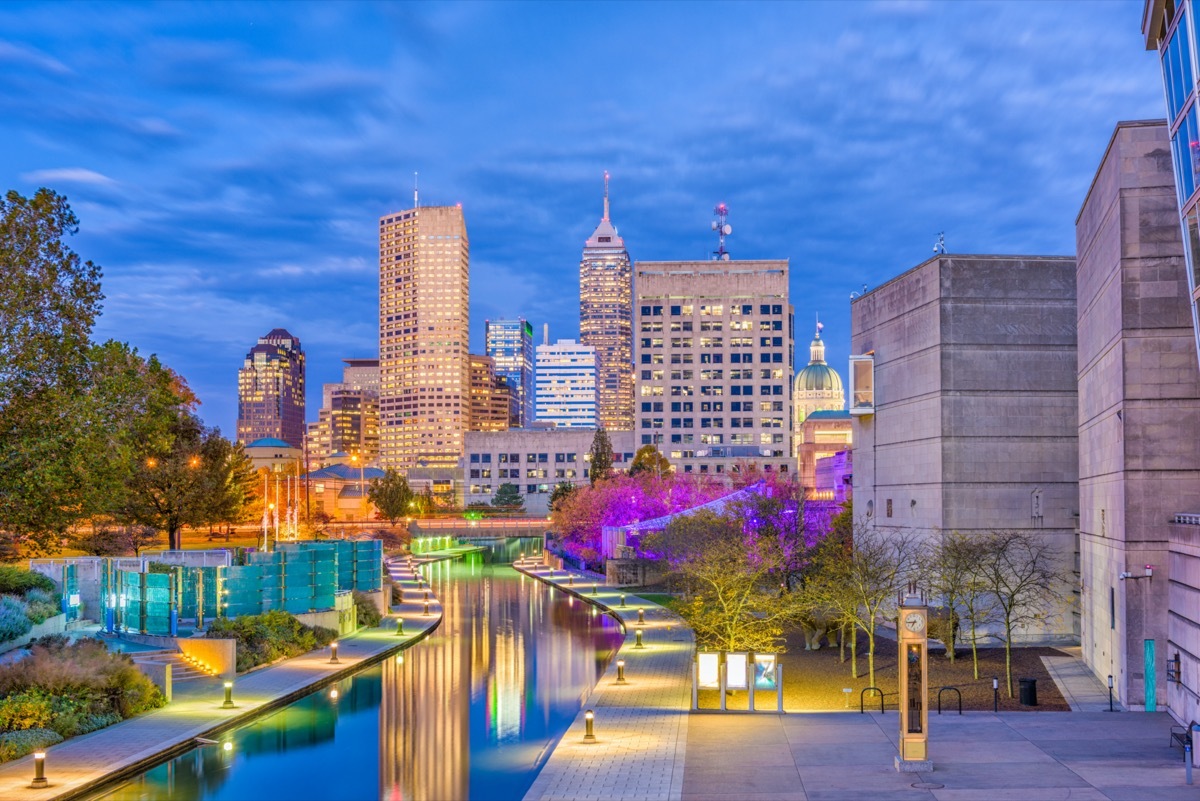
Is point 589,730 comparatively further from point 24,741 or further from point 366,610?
point 366,610

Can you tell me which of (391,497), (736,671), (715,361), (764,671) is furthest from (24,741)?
(715,361)

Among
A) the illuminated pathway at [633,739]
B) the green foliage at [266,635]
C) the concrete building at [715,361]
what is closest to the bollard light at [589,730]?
the illuminated pathway at [633,739]

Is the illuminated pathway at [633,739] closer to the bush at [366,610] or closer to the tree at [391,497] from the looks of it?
the bush at [366,610]

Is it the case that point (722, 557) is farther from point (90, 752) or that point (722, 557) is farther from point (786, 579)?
point (90, 752)

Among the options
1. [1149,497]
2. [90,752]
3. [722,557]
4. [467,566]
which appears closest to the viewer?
[90,752]

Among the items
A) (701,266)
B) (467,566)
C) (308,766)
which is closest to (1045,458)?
(308,766)

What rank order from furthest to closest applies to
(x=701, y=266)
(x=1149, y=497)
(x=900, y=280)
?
(x=701, y=266), (x=900, y=280), (x=1149, y=497)

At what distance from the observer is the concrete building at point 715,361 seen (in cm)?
18012

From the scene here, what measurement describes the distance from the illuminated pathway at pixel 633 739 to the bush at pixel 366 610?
1306 centimetres

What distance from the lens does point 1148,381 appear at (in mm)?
27438

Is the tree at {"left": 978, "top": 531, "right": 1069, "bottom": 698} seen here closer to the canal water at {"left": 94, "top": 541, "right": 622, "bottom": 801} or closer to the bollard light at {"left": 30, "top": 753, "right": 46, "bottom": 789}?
the canal water at {"left": 94, "top": 541, "right": 622, "bottom": 801}

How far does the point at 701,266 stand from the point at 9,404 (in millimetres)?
160688

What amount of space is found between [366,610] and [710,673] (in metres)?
24.4

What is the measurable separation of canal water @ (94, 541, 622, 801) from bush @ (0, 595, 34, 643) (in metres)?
7.87
